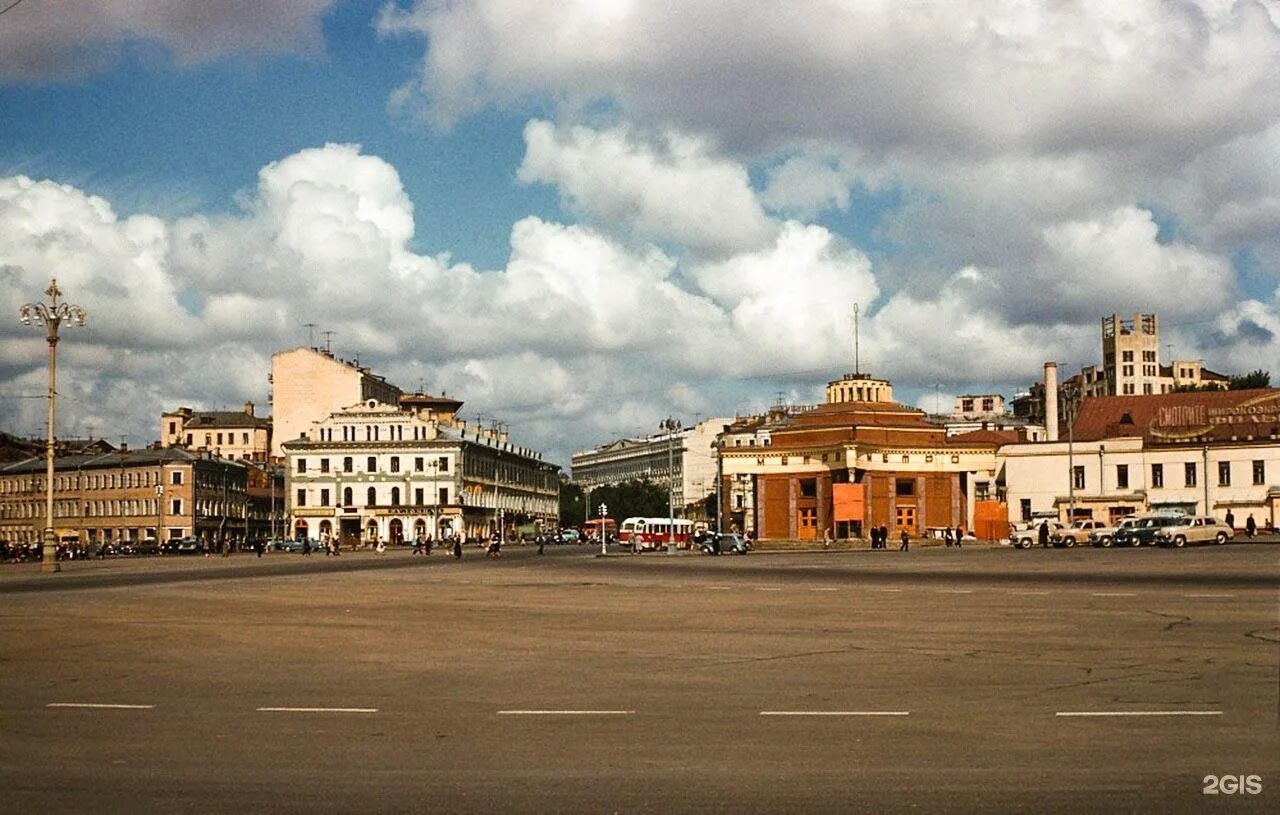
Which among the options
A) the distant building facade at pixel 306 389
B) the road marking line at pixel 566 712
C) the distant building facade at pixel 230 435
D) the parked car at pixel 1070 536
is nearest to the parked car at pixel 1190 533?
the parked car at pixel 1070 536

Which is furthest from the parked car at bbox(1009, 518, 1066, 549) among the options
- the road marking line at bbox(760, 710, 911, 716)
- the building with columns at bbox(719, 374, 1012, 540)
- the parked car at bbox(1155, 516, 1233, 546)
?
the road marking line at bbox(760, 710, 911, 716)

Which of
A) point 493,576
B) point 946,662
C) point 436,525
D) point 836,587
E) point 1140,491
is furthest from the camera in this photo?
point 436,525

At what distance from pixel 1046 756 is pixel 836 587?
25.4 m

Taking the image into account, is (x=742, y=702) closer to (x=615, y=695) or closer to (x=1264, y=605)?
(x=615, y=695)

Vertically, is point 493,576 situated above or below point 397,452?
below

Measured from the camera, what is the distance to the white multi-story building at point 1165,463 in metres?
99.0

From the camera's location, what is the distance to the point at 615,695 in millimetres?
15531

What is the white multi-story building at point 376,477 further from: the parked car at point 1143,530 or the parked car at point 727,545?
the parked car at point 1143,530

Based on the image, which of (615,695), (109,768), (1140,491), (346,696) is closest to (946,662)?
(615,695)

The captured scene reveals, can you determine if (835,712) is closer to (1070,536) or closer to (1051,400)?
(1070,536)

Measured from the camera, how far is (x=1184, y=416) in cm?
10625

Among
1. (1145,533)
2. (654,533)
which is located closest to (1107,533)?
(1145,533)

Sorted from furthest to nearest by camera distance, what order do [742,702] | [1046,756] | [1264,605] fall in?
[1264,605] < [742,702] < [1046,756]

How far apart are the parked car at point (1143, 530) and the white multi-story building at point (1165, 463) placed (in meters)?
21.4
